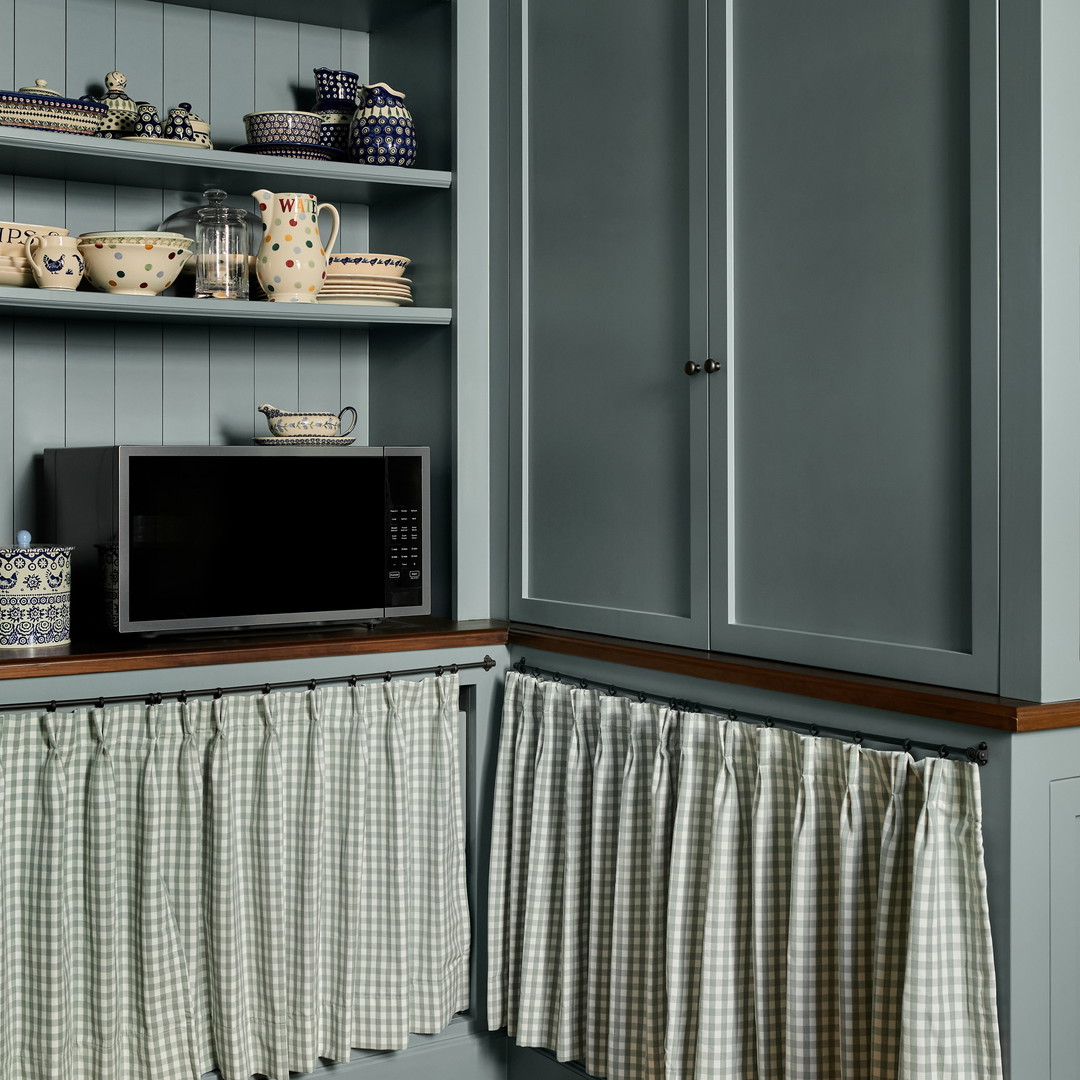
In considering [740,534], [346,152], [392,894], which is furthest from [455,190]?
[392,894]

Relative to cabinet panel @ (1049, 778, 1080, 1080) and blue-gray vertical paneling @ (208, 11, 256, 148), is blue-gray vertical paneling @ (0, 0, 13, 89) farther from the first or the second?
cabinet panel @ (1049, 778, 1080, 1080)

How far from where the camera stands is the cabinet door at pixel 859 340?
1392mm

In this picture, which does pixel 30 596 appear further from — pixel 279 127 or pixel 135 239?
pixel 279 127

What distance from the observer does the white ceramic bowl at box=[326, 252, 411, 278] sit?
2219 mm

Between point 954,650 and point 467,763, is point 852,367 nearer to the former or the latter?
point 954,650

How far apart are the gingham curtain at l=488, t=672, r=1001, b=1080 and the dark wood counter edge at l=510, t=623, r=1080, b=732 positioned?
6 centimetres

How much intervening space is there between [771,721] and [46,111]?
5.06 feet

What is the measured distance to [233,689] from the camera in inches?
76.7

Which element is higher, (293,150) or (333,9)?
(333,9)

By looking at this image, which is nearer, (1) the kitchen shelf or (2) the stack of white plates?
(1) the kitchen shelf

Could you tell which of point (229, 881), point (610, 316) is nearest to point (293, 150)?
point (610, 316)

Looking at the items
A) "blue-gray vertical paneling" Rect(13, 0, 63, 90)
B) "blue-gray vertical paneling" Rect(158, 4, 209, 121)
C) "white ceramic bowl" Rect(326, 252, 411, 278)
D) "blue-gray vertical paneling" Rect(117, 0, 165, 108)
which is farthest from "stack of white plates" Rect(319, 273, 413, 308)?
"blue-gray vertical paneling" Rect(13, 0, 63, 90)

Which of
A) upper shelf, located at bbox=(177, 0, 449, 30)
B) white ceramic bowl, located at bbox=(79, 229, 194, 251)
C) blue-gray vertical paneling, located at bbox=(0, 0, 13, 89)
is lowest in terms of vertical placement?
white ceramic bowl, located at bbox=(79, 229, 194, 251)

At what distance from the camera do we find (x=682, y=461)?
1.83 m
